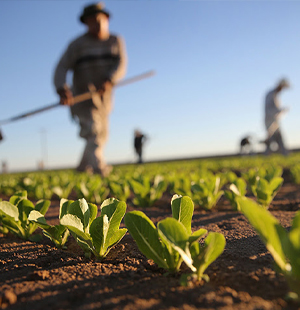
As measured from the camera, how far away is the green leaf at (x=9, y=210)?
158 cm

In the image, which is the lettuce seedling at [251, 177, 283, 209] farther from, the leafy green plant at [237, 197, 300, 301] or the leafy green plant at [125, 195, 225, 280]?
the leafy green plant at [237, 197, 300, 301]

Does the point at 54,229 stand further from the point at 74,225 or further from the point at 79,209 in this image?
the point at 74,225

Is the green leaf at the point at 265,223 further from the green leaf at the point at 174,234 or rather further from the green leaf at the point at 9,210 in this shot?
the green leaf at the point at 9,210

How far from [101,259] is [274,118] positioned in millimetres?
12745

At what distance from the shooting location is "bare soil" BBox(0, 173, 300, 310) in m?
0.90

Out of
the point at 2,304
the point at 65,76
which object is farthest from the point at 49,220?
the point at 65,76

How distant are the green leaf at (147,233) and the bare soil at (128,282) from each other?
0.08 m

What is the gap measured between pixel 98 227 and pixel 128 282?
29 cm

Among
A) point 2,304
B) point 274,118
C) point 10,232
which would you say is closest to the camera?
point 2,304

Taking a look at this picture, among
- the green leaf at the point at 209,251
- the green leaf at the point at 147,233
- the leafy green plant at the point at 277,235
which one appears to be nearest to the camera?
the leafy green plant at the point at 277,235

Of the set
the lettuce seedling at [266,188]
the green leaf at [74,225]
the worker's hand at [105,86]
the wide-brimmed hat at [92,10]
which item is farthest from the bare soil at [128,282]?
the wide-brimmed hat at [92,10]

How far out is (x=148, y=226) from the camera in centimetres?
113

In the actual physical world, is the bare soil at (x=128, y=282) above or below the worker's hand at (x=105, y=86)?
below

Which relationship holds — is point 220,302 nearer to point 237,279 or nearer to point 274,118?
point 237,279
